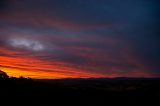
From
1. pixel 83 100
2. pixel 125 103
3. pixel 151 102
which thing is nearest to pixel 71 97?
pixel 83 100

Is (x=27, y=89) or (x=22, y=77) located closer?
(x=27, y=89)

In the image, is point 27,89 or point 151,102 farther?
point 151,102

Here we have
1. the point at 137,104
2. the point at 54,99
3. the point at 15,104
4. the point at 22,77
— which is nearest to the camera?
the point at 15,104

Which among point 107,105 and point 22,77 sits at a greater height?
point 22,77

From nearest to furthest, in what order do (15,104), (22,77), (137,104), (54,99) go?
(15,104), (54,99), (137,104), (22,77)

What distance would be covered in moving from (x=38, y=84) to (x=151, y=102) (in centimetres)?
1455

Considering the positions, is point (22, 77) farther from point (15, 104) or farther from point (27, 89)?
point (15, 104)

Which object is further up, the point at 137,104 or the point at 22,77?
the point at 22,77

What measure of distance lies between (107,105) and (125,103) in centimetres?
259

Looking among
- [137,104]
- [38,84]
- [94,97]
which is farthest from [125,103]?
[38,84]

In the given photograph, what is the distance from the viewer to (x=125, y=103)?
34406 mm

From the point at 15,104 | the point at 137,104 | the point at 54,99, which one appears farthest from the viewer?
the point at 137,104

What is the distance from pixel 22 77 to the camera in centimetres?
3828

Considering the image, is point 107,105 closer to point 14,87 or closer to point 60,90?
point 60,90
